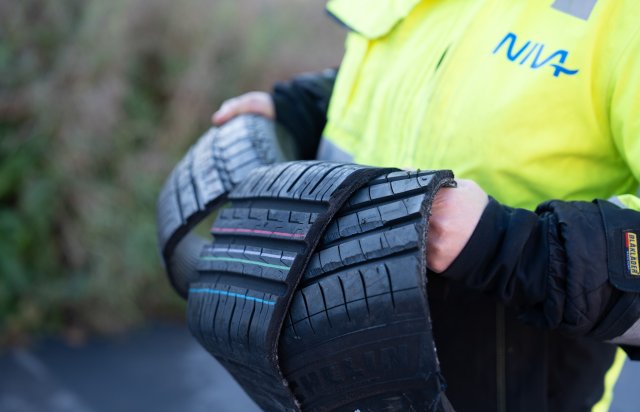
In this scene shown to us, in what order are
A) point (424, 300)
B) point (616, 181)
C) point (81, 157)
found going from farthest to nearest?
point (81, 157) → point (616, 181) → point (424, 300)

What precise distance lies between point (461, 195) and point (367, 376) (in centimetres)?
31

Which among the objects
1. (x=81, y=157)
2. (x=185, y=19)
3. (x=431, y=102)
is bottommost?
(x=81, y=157)

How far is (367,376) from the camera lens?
3.43 feet

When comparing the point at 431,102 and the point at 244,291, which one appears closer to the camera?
the point at 244,291

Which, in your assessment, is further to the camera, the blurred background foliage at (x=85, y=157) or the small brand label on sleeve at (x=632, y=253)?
the blurred background foliage at (x=85, y=157)

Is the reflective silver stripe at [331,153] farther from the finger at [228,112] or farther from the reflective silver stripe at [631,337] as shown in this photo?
the reflective silver stripe at [631,337]

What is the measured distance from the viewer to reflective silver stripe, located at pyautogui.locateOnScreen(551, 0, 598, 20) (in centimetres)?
121

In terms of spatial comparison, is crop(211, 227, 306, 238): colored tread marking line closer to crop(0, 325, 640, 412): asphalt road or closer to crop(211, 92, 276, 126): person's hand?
crop(211, 92, 276, 126): person's hand

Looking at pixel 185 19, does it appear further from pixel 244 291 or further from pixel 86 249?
pixel 244 291

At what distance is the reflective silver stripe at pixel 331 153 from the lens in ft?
5.24

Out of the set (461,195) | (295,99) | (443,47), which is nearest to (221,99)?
(295,99)

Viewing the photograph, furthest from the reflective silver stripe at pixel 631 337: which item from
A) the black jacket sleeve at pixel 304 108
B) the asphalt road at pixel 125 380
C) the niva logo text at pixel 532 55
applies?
the asphalt road at pixel 125 380

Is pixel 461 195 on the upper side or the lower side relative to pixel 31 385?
upper

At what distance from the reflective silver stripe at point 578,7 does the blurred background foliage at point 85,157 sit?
2.83 m
